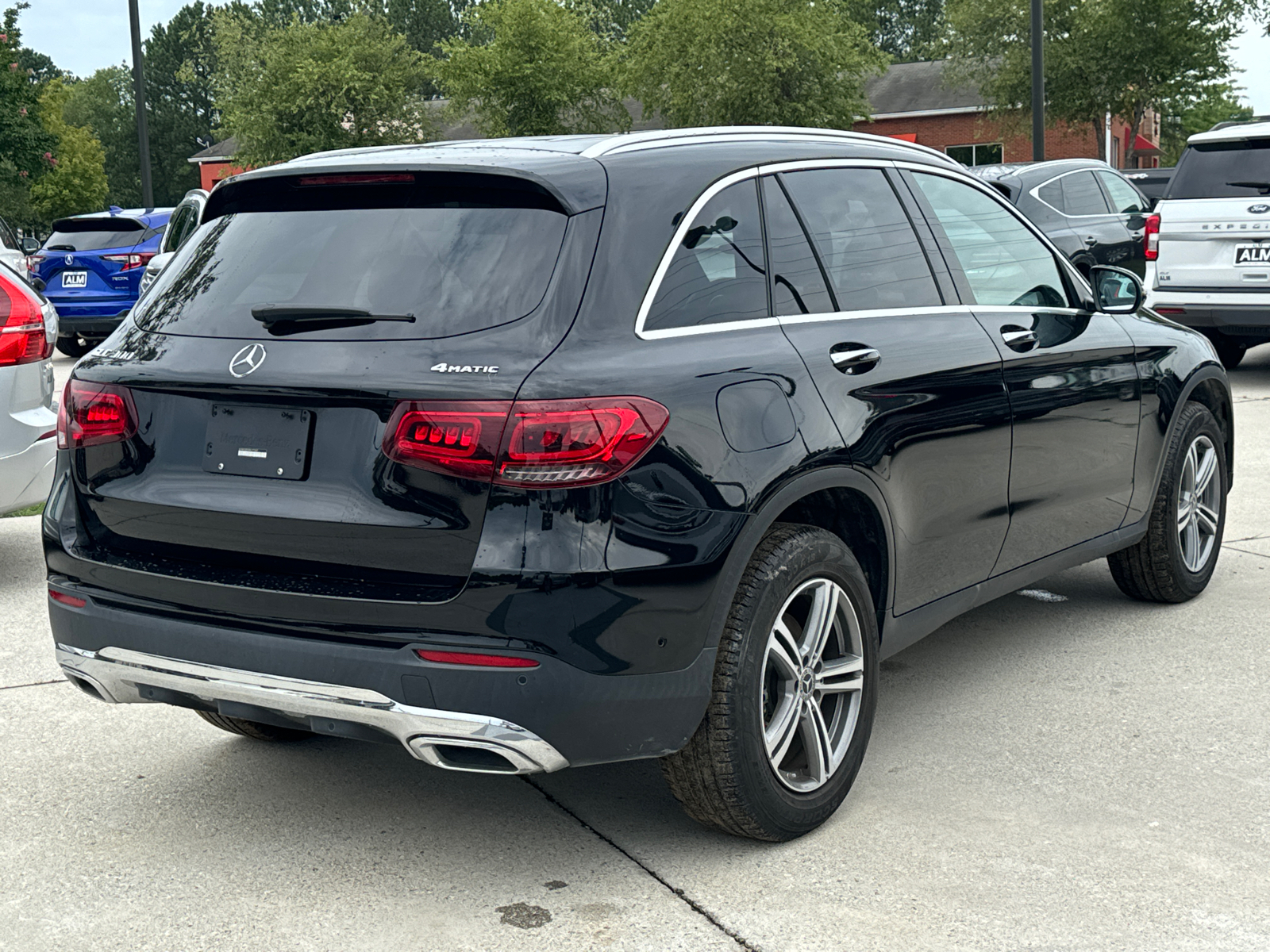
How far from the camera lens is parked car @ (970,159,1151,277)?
1437cm

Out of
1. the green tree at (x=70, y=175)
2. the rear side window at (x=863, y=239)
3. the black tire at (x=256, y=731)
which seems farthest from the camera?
the green tree at (x=70, y=175)

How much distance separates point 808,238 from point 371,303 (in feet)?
4.12

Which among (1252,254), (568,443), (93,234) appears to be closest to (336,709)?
(568,443)

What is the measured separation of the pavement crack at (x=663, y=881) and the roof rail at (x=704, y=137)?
1.69m

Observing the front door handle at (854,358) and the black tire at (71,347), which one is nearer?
the front door handle at (854,358)

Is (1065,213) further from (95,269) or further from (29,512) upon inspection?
(95,269)

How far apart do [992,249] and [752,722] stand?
2.06 metres

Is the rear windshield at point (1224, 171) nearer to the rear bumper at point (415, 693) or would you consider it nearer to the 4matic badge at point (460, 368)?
the rear bumper at point (415, 693)

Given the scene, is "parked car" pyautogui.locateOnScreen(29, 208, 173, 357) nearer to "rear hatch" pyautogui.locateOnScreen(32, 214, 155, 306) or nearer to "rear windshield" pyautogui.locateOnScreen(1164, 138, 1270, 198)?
"rear hatch" pyautogui.locateOnScreen(32, 214, 155, 306)

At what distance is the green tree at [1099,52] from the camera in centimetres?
3903

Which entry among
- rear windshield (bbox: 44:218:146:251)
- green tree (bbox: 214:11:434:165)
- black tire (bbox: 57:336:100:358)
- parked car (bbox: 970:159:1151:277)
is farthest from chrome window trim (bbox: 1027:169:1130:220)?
green tree (bbox: 214:11:434:165)

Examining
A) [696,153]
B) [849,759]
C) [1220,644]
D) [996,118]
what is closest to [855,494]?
[849,759]

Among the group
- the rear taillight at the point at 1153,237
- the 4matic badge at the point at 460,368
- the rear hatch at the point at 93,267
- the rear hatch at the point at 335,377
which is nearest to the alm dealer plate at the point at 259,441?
the rear hatch at the point at 335,377

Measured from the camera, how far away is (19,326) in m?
6.68
